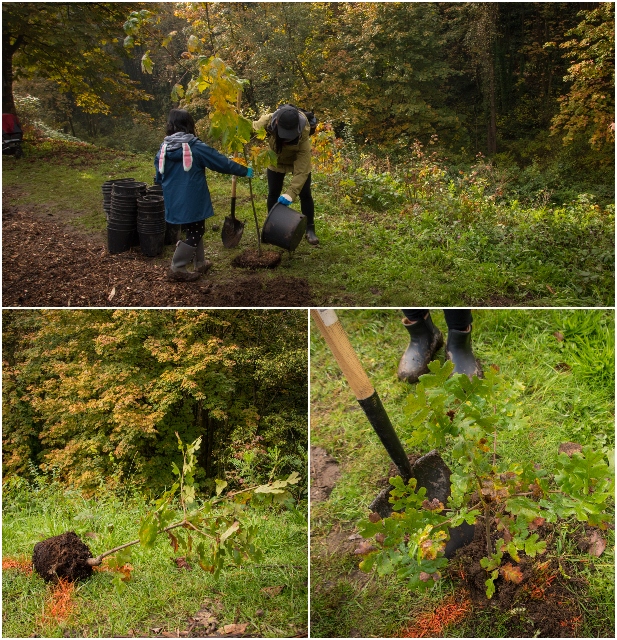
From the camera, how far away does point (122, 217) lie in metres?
5.70

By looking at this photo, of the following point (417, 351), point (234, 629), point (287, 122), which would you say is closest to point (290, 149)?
point (287, 122)

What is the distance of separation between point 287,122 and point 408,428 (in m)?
2.73

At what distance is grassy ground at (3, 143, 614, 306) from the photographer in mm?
5016

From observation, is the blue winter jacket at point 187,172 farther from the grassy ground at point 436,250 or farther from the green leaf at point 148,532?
the green leaf at point 148,532

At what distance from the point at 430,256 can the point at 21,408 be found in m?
4.05

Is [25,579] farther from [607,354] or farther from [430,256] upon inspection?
[430,256]

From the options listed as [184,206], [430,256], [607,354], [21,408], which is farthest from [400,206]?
[21,408]

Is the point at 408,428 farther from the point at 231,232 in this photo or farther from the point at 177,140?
the point at 231,232

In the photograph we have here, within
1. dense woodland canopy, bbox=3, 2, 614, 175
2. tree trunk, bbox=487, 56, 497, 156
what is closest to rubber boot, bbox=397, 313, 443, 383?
dense woodland canopy, bbox=3, 2, 614, 175

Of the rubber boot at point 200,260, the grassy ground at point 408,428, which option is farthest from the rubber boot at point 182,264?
the grassy ground at point 408,428

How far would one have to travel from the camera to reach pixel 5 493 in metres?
4.71

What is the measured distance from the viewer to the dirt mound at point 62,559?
3.15m

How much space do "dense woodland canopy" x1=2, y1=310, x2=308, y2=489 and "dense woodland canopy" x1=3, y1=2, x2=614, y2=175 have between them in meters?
4.71

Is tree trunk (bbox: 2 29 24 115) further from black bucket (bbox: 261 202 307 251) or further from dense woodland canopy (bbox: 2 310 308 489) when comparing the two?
black bucket (bbox: 261 202 307 251)
